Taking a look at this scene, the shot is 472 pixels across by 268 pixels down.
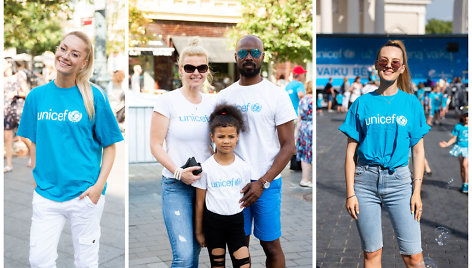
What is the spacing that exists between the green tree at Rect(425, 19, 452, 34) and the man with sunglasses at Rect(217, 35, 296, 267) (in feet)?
333

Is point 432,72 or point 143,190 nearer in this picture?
point 143,190

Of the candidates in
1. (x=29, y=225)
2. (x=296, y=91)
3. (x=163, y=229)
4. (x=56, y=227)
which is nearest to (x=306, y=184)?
(x=296, y=91)

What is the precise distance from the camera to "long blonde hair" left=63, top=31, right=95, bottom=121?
3.16 m

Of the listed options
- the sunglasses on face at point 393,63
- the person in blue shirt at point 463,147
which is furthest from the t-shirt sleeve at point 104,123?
the person in blue shirt at point 463,147

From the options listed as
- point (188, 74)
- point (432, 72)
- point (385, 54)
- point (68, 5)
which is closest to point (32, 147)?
point (188, 74)

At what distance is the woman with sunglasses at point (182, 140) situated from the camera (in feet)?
10.5

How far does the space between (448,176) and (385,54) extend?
6.32 metres

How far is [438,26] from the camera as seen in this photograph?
101 meters

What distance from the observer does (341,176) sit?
29.7 ft

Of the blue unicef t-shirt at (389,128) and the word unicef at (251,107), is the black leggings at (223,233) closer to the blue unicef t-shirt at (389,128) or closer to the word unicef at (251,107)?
the word unicef at (251,107)

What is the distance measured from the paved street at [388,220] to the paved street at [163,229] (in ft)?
0.47

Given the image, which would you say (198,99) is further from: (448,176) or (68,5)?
(68,5)

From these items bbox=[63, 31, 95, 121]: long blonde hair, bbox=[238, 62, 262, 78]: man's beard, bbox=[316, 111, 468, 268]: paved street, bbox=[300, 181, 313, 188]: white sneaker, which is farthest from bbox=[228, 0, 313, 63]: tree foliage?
bbox=[63, 31, 95, 121]: long blonde hair

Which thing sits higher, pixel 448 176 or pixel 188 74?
pixel 188 74
